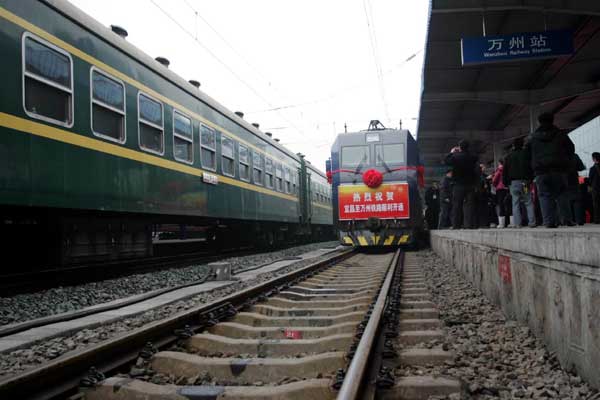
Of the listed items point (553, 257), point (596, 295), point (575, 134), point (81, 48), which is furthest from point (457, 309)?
point (575, 134)

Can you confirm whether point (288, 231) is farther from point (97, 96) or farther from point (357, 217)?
point (97, 96)

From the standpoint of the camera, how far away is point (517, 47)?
11.5 meters

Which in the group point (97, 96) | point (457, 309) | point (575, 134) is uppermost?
point (575, 134)

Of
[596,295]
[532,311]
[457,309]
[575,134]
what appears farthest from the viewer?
[575,134]

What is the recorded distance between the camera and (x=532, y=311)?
3748 mm

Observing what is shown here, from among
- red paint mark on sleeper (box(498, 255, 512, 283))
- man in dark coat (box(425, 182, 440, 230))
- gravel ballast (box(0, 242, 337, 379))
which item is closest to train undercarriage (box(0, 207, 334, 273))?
gravel ballast (box(0, 242, 337, 379))

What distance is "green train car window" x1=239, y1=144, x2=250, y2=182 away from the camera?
12.4 metres

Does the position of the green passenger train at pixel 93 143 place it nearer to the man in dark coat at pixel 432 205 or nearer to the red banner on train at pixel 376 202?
the red banner on train at pixel 376 202

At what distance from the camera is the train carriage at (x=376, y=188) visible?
42.4ft

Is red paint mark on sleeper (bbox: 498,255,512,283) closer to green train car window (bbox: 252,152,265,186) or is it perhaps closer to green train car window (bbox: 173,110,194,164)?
green train car window (bbox: 173,110,194,164)

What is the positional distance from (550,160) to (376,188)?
6.48 metres

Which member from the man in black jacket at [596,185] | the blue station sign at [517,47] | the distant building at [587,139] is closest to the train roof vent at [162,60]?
the blue station sign at [517,47]

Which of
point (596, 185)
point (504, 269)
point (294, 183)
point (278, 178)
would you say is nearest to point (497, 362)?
point (504, 269)

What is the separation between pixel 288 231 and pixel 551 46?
10566 millimetres
